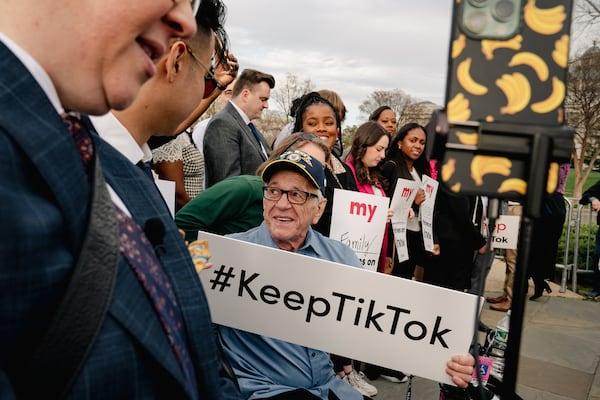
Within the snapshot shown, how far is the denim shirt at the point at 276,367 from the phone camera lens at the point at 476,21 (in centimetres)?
147

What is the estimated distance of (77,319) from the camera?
615 mm

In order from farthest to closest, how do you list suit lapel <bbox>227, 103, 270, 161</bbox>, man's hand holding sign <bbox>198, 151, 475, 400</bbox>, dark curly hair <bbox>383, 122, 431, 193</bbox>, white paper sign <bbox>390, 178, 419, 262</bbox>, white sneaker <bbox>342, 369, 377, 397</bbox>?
dark curly hair <bbox>383, 122, 431, 193</bbox>, white paper sign <bbox>390, 178, 419, 262</bbox>, suit lapel <bbox>227, 103, 270, 161</bbox>, white sneaker <bbox>342, 369, 377, 397</bbox>, man's hand holding sign <bbox>198, 151, 475, 400</bbox>

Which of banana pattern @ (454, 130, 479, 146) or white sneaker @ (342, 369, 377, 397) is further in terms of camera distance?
white sneaker @ (342, 369, 377, 397)

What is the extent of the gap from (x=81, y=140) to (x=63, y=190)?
0.16m

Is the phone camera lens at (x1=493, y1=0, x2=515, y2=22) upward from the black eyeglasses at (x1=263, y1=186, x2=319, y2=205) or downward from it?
upward

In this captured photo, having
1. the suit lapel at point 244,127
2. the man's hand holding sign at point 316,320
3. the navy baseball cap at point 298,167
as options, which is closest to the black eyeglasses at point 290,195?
the navy baseball cap at point 298,167

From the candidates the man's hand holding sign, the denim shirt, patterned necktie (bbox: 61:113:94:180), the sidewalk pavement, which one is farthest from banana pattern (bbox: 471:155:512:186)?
the sidewalk pavement

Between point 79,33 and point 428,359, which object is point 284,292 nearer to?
point 428,359

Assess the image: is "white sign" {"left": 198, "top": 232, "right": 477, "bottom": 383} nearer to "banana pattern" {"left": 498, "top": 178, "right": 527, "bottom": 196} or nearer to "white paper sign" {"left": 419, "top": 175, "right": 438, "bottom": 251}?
"banana pattern" {"left": 498, "top": 178, "right": 527, "bottom": 196}

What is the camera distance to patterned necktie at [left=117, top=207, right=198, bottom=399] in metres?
0.77

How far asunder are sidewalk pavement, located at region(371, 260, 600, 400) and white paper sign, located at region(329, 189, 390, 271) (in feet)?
3.58

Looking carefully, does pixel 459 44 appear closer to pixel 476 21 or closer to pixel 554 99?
pixel 476 21

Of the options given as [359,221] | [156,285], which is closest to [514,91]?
[156,285]

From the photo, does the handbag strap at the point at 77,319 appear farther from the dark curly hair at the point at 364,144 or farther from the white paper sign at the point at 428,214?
the white paper sign at the point at 428,214
